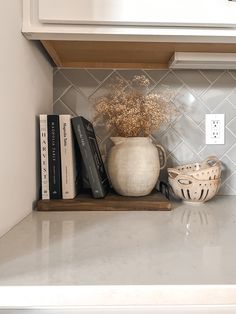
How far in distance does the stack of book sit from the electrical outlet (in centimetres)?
51

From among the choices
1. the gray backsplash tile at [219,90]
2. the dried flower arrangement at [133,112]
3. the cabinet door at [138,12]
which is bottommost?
the dried flower arrangement at [133,112]

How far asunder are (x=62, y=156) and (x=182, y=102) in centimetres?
54

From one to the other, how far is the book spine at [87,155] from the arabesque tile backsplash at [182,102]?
0.84ft

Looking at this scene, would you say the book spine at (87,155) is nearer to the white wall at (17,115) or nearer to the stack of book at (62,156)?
the stack of book at (62,156)

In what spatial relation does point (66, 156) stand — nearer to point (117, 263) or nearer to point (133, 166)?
point (133, 166)

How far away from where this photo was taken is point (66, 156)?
0.97 metres

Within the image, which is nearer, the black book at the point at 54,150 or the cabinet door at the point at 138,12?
the cabinet door at the point at 138,12

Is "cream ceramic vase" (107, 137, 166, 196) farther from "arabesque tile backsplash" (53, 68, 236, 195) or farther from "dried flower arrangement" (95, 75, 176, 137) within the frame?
"arabesque tile backsplash" (53, 68, 236, 195)

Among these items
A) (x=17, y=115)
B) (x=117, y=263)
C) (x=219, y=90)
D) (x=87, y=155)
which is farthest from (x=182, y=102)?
(x=117, y=263)

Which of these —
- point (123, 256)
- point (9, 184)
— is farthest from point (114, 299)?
point (9, 184)

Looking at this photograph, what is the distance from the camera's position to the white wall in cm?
69

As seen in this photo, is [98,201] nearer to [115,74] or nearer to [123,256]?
[123,256]

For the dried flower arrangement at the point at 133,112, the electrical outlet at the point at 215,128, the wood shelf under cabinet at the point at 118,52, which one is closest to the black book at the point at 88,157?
the dried flower arrangement at the point at 133,112

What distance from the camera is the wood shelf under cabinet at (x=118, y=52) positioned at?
3.14 feet
